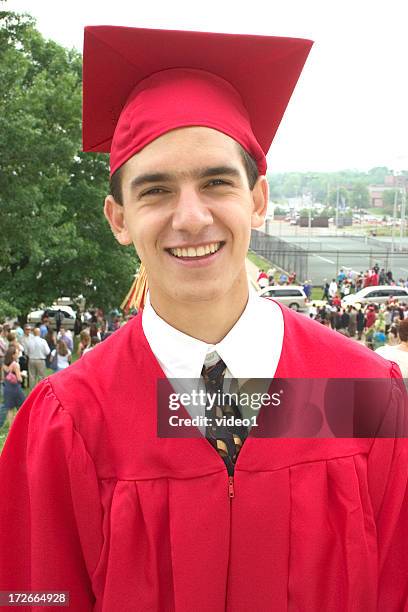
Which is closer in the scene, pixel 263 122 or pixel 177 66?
pixel 177 66

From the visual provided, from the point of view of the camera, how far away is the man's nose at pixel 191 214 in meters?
2.03

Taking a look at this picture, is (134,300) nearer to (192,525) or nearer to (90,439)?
(90,439)

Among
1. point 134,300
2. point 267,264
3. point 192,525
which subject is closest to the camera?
point 192,525

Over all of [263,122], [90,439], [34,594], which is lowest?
[34,594]

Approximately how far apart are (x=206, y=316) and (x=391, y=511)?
0.78 meters

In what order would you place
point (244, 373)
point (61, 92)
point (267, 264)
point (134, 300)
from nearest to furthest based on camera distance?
point (244, 373), point (134, 300), point (61, 92), point (267, 264)

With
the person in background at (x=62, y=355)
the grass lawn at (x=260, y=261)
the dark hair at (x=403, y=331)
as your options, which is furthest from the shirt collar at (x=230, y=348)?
the grass lawn at (x=260, y=261)

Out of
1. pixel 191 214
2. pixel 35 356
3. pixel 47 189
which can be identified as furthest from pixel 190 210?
pixel 47 189

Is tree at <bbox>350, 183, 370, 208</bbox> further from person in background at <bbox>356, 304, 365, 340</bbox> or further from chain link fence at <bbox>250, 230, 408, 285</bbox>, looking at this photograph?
person in background at <bbox>356, 304, 365, 340</bbox>

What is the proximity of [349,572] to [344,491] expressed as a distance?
0.22 meters

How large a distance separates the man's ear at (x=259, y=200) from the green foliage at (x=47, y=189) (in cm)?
1250

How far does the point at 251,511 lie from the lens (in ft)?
7.02

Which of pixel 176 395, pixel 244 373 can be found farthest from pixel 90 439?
pixel 244 373

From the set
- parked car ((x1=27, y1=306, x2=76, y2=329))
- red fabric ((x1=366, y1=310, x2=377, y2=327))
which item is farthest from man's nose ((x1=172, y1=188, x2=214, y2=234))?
parked car ((x1=27, y1=306, x2=76, y2=329))
